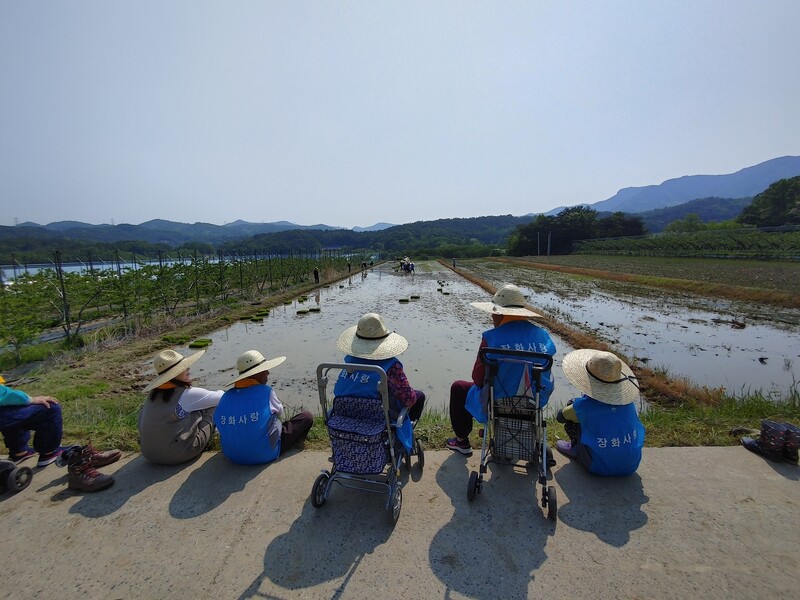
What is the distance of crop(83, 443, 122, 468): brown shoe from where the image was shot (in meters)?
2.96

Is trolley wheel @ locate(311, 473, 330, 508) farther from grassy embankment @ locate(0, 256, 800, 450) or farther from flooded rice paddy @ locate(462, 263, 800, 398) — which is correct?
flooded rice paddy @ locate(462, 263, 800, 398)

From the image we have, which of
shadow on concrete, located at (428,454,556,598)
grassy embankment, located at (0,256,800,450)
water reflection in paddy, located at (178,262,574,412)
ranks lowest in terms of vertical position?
water reflection in paddy, located at (178,262,574,412)

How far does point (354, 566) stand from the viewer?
209 cm

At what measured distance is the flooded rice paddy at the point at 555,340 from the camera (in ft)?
20.7

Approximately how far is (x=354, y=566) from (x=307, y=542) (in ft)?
1.19

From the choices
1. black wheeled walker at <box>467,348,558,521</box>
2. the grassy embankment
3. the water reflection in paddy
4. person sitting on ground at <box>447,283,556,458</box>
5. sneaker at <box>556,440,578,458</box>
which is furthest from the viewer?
the water reflection in paddy

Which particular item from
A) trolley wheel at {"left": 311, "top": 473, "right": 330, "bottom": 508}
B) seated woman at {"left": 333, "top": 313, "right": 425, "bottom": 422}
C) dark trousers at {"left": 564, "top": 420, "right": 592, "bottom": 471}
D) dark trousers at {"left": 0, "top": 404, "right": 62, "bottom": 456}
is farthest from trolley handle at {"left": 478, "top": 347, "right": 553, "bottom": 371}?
dark trousers at {"left": 0, "top": 404, "right": 62, "bottom": 456}

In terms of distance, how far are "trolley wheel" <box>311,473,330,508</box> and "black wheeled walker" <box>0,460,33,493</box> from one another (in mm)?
2357

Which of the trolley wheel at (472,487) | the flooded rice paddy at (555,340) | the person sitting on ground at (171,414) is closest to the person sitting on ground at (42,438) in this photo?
the person sitting on ground at (171,414)

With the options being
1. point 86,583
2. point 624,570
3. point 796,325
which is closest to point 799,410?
point 624,570

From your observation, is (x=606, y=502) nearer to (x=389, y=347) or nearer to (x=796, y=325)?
(x=389, y=347)

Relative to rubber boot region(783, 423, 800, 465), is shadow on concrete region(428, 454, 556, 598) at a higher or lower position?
lower

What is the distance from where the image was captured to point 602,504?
2.55 meters

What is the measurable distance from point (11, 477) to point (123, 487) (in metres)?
0.79
